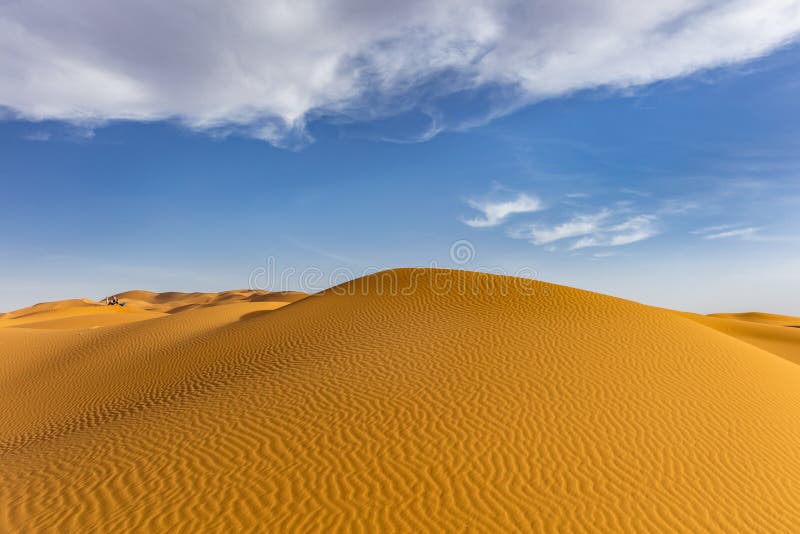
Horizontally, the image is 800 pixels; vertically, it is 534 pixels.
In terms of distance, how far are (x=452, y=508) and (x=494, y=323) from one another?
33.1ft

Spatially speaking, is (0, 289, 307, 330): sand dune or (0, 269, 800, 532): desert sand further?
(0, 289, 307, 330): sand dune

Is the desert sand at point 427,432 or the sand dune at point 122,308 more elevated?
the sand dune at point 122,308

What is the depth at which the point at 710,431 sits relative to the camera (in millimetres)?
9242

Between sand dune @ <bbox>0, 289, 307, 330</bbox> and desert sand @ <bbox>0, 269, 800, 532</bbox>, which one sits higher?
sand dune @ <bbox>0, 289, 307, 330</bbox>

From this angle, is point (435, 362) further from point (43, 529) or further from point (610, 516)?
point (43, 529)

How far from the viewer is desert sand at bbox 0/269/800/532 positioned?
271 inches

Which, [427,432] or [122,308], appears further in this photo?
[122,308]

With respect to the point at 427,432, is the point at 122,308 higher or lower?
higher

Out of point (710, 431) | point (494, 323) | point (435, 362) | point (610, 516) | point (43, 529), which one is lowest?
point (43, 529)

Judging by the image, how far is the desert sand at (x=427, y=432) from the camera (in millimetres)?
6891

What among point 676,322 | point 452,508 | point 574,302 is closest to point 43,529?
point 452,508

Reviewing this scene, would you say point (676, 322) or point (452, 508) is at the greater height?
point (676, 322)

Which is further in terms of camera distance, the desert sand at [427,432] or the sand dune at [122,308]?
the sand dune at [122,308]

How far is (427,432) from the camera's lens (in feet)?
28.9
